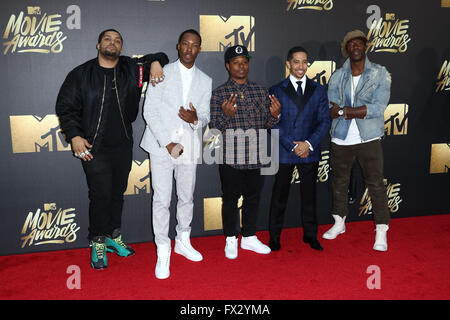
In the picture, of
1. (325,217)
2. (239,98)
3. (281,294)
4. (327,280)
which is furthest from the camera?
(325,217)

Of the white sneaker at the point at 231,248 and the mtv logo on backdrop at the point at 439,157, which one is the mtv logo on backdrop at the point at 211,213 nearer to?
the white sneaker at the point at 231,248

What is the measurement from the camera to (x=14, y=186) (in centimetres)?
343

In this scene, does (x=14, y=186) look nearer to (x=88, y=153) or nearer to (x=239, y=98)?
(x=88, y=153)

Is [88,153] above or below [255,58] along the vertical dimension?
below

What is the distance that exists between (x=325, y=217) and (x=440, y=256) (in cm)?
117

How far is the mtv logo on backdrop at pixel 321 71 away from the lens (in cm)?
391

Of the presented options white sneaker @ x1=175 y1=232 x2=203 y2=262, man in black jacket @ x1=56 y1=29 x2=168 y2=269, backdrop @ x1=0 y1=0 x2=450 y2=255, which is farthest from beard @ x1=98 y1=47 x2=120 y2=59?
white sneaker @ x1=175 y1=232 x2=203 y2=262

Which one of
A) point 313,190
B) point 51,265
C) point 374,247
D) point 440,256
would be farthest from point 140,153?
point 440,256

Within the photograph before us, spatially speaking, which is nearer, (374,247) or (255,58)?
(374,247)

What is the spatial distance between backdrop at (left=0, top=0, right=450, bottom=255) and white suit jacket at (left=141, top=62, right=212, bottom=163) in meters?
0.68

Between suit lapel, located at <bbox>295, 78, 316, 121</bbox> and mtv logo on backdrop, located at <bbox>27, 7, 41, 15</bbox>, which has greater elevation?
mtv logo on backdrop, located at <bbox>27, 7, 41, 15</bbox>

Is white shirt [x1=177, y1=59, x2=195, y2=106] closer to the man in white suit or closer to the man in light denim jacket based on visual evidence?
the man in white suit

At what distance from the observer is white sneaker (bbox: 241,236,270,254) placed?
3.40 metres

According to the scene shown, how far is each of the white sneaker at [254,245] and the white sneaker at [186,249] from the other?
0.44 m
